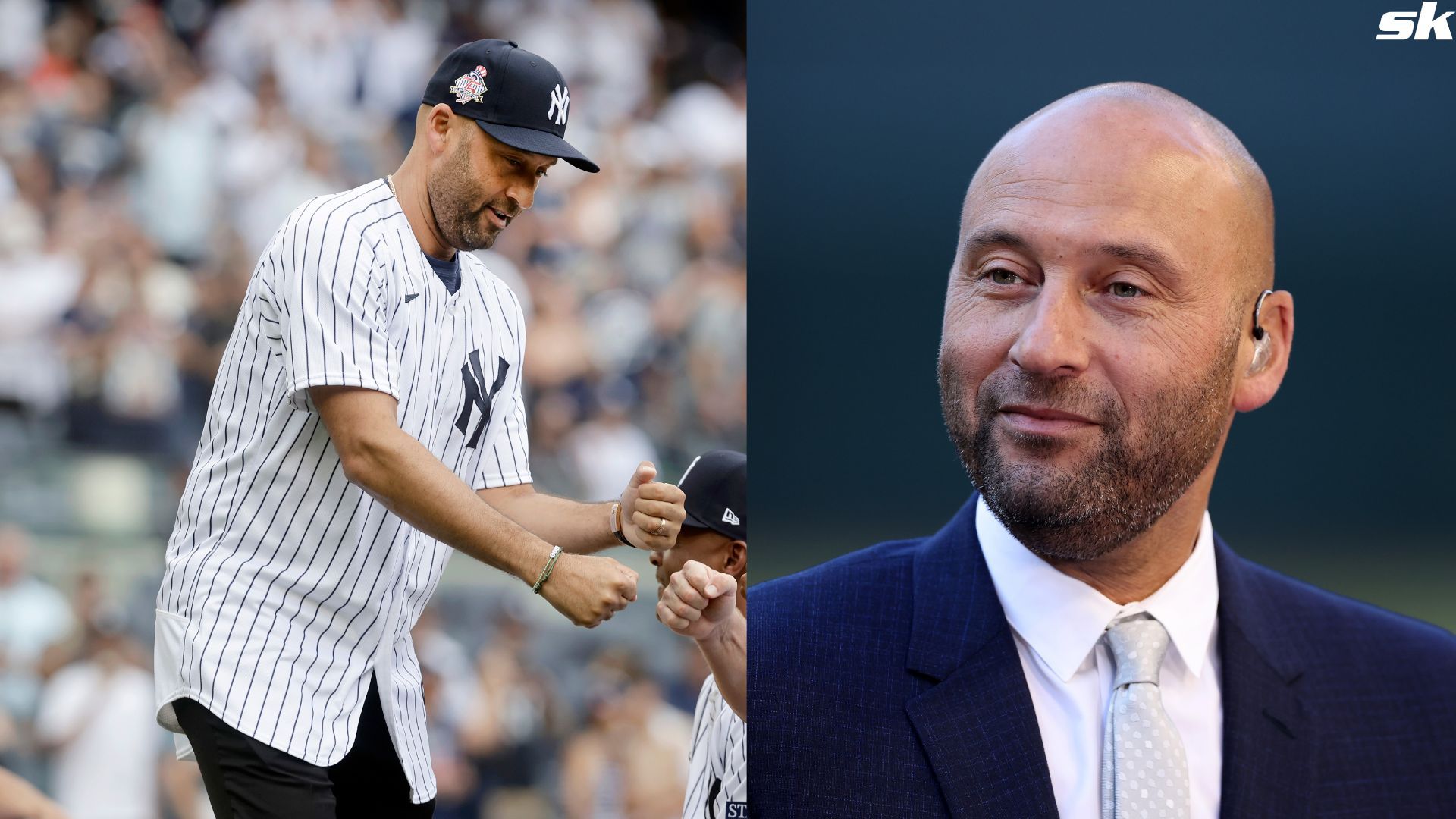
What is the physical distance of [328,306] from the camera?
1694mm

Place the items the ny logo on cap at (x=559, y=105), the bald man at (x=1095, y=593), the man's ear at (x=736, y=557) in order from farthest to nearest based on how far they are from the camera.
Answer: the man's ear at (x=736, y=557) < the ny logo on cap at (x=559, y=105) < the bald man at (x=1095, y=593)

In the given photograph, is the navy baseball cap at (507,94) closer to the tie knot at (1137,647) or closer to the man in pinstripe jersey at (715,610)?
the man in pinstripe jersey at (715,610)

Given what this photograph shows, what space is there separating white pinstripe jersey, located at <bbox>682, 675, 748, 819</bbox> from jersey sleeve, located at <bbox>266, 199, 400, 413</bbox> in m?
0.71

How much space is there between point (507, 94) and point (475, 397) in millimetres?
438

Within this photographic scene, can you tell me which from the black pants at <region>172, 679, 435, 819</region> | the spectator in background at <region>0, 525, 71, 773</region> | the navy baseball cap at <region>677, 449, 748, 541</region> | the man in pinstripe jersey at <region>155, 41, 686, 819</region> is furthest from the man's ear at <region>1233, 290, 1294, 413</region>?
the spectator in background at <region>0, 525, 71, 773</region>

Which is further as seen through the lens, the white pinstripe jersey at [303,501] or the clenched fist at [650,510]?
the clenched fist at [650,510]

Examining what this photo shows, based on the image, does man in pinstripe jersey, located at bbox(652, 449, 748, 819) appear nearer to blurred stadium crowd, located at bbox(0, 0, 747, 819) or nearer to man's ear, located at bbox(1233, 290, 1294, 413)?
blurred stadium crowd, located at bbox(0, 0, 747, 819)

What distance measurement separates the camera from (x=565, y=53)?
84.1 inches

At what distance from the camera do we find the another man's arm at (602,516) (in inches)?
73.8

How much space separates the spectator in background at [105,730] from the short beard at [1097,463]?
4.51 feet

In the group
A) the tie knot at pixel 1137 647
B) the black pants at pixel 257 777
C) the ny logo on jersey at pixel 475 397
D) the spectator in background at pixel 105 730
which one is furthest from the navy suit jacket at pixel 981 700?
the spectator in background at pixel 105 730

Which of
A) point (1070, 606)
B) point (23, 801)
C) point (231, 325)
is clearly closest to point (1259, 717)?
point (1070, 606)

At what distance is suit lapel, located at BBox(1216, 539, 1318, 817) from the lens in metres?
1.80

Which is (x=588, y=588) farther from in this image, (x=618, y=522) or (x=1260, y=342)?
(x=1260, y=342)
